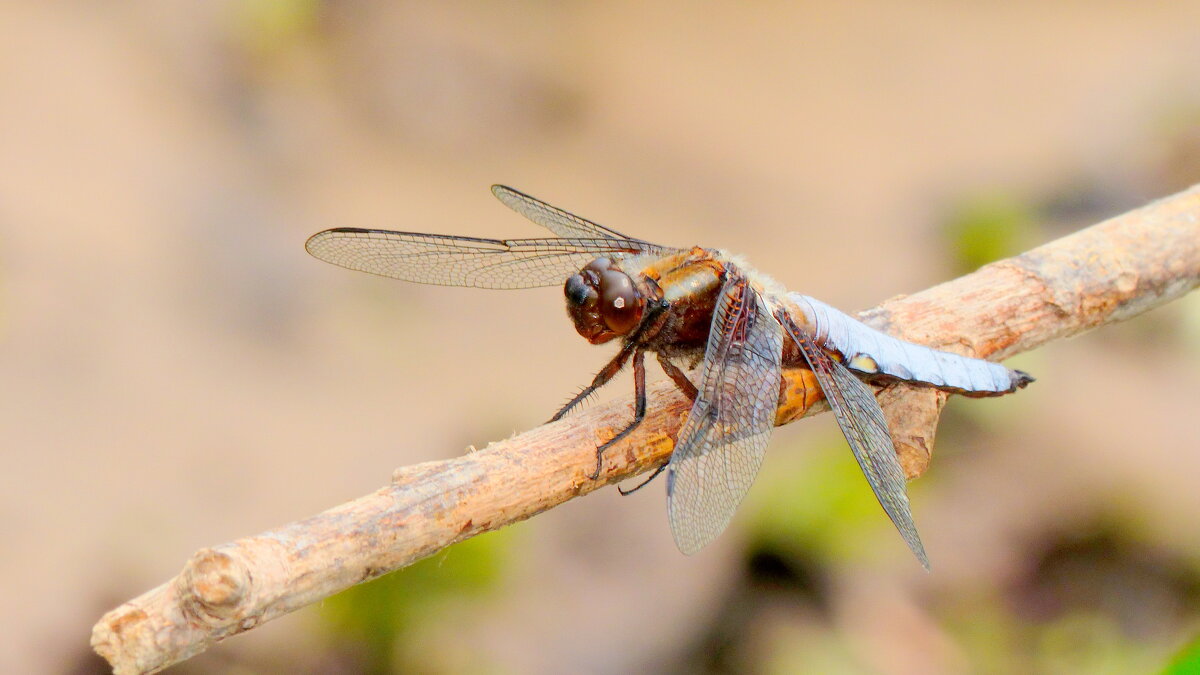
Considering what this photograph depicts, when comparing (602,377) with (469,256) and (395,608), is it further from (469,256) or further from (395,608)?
(395,608)

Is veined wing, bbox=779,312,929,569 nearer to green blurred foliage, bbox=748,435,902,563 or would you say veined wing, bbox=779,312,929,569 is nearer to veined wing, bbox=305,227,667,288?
veined wing, bbox=305,227,667,288

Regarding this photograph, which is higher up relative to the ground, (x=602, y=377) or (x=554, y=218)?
(x=554, y=218)

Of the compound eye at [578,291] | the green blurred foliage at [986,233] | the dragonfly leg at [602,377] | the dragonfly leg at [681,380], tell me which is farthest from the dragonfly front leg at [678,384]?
the green blurred foliage at [986,233]

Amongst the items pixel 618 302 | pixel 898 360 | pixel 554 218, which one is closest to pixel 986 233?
pixel 898 360

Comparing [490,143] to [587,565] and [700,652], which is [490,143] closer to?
[587,565]

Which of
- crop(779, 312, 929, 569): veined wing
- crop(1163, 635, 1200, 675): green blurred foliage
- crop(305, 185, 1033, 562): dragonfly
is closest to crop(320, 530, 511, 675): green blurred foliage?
crop(305, 185, 1033, 562): dragonfly

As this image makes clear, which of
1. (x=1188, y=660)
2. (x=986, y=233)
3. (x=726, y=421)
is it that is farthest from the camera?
(x=986, y=233)

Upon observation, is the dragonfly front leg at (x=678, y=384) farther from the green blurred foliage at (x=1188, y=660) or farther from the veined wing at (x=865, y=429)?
the green blurred foliage at (x=1188, y=660)
